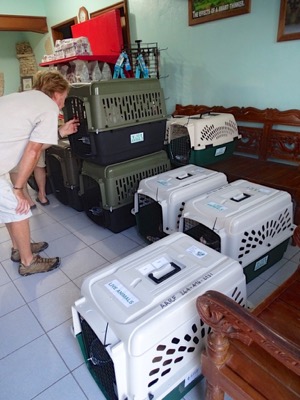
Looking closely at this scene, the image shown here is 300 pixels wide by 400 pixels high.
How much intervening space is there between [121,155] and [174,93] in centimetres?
129

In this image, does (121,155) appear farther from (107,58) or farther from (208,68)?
(107,58)

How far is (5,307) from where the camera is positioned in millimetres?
1508

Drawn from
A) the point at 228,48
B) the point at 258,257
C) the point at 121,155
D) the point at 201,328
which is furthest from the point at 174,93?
the point at 201,328

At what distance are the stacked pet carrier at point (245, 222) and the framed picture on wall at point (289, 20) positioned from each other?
1086 mm

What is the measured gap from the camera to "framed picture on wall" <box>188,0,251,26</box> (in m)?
2.08

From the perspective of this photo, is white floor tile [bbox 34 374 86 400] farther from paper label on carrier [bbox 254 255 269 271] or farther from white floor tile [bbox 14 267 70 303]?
paper label on carrier [bbox 254 255 269 271]

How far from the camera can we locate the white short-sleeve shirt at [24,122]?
1354 mm

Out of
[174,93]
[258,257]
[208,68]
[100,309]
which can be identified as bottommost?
[258,257]

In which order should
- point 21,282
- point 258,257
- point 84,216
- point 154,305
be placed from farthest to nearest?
point 84,216
point 21,282
point 258,257
point 154,305

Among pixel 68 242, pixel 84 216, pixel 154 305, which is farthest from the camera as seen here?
pixel 84 216

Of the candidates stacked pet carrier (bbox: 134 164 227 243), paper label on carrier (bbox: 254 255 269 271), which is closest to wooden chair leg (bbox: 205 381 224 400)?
paper label on carrier (bbox: 254 255 269 271)

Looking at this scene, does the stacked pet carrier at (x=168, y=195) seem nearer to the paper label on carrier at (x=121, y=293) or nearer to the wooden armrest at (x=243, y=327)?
the paper label on carrier at (x=121, y=293)

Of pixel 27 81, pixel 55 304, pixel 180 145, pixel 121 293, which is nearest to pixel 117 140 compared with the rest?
pixel 180 145

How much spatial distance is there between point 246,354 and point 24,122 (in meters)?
1.32
